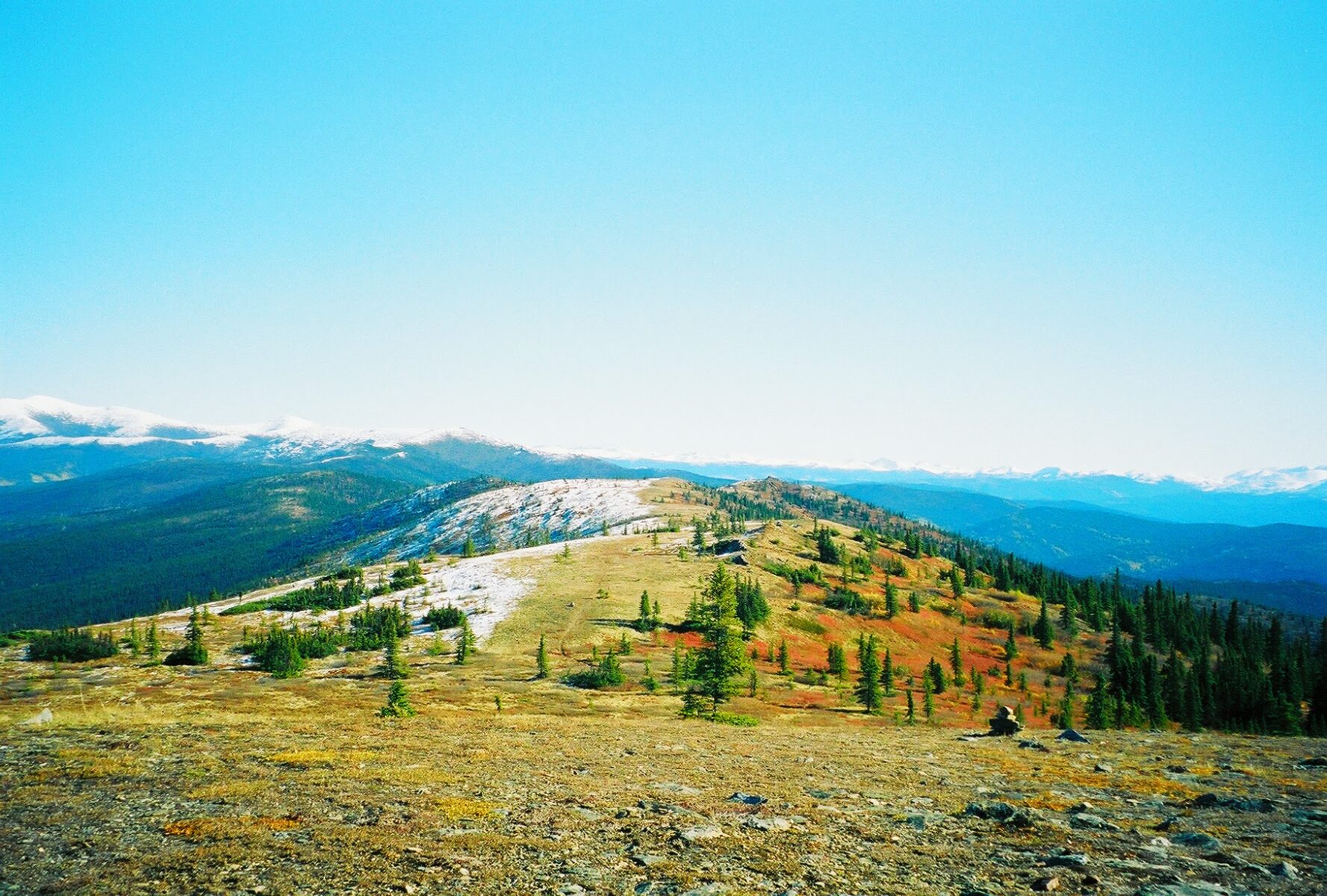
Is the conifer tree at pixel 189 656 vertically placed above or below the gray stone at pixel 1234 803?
below

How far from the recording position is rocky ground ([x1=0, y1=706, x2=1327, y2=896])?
1638 cm

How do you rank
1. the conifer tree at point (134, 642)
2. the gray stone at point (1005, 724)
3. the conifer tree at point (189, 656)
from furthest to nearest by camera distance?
the conifer tree at point (134, 642), the conifer tree at point (189, 656), the gray stone at point (1005, 724)

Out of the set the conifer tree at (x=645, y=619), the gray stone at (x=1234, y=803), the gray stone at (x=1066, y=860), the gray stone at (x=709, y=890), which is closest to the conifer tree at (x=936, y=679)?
the conifer tree at (x=645, y=619)

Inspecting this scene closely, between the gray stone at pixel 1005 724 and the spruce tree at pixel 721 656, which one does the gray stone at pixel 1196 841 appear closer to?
the gray stone at pixel 1005 724

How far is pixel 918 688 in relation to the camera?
316 feet

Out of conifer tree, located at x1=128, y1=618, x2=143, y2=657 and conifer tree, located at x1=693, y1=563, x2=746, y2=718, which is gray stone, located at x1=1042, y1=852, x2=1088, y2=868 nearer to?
conifer tree, located at x1=693, y1=563, x2=746, y2=718

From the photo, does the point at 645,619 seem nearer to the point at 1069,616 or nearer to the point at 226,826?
the point at 226,826

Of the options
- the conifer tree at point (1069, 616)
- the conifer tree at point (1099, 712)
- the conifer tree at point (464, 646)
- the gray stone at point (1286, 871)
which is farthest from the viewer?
the conifer tree at point (1069, 616)

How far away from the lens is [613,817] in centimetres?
2203

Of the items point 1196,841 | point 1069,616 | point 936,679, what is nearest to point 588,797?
point 1196,841

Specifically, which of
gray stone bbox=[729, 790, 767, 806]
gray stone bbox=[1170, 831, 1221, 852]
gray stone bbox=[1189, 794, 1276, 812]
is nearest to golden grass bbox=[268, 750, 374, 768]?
gray stone bbox=[729, 790, 767, 806]

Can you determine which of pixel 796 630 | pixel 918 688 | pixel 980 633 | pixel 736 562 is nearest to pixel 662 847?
pixel 918 688

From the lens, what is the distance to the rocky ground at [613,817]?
16375 mm

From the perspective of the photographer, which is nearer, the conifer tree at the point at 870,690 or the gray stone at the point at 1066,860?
the gray stone at the point at 1066,860
